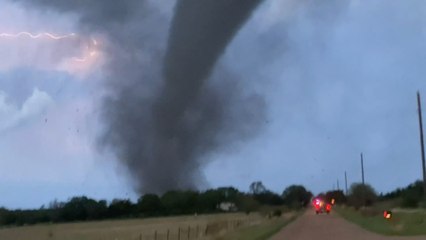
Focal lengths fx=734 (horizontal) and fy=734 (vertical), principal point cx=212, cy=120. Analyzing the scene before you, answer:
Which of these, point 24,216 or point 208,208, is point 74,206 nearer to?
point 24,216

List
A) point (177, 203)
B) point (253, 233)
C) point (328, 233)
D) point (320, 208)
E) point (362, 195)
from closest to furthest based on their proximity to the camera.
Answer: point (328, 233) < point (253, 233) < point (320, 208) < point (177, 203) < point (362, 195)

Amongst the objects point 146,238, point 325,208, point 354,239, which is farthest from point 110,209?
point 354,239

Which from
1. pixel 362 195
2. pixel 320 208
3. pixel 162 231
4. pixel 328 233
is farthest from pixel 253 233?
pixel 362 195

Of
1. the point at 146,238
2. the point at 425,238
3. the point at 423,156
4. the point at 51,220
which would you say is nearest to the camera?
the point at 425,238

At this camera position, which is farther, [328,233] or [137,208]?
[137,208]

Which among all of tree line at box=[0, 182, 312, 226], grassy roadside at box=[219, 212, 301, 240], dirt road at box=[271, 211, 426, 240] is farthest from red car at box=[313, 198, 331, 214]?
dirt road at box=[271, 211, 426, 240]

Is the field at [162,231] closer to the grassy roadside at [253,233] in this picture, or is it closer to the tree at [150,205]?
the grassy roadside at [253,233]

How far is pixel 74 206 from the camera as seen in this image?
132 meters

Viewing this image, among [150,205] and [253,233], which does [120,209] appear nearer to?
[150,205]

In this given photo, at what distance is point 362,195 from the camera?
146 meters

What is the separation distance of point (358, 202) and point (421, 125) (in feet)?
266

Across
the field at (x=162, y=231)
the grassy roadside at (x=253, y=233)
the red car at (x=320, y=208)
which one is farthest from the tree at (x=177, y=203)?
the grassy roadside at (x=253, y=233)

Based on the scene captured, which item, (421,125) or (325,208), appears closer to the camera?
(421,125)

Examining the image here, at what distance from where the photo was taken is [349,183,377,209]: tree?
469 feet
